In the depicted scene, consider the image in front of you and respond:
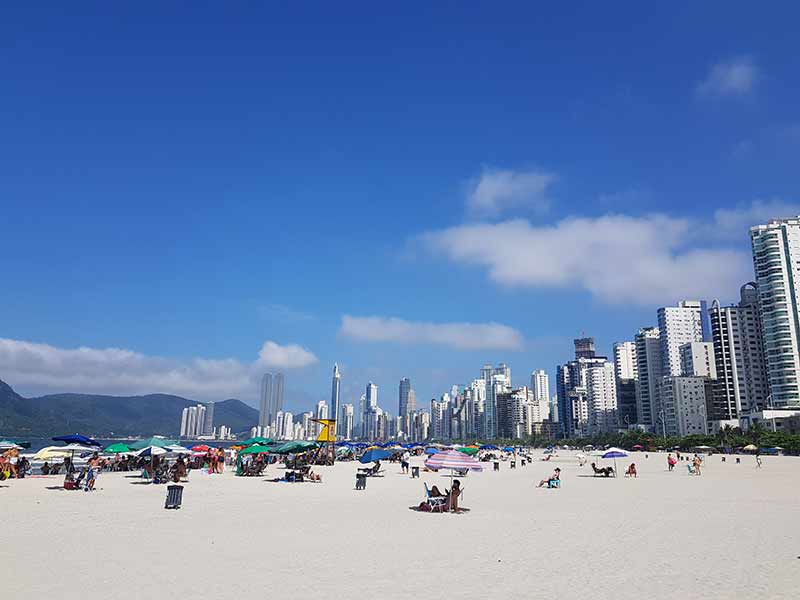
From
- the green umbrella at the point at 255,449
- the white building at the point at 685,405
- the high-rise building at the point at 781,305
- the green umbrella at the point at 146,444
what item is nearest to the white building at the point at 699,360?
the white building at the point at 685,405

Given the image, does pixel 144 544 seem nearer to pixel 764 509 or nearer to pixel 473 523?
pixel 473 523

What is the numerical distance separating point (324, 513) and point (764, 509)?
642 inches

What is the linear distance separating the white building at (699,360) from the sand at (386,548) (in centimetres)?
16901

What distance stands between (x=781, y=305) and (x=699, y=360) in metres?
52.0

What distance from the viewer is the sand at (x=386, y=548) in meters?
9.45

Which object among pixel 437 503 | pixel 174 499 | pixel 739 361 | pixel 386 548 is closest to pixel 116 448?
pixel 174 499

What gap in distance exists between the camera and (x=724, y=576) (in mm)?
10469

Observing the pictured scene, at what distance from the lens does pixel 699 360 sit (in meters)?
179

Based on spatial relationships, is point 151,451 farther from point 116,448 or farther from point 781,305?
point 781,305

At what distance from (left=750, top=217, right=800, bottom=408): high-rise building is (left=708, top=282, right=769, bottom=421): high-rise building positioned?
7.76 metres

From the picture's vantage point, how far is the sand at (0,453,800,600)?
31.0 feet

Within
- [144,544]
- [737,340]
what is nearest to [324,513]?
[144,544]

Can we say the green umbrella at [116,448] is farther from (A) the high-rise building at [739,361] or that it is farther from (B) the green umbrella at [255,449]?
(A) the high-rise building at [739,361]

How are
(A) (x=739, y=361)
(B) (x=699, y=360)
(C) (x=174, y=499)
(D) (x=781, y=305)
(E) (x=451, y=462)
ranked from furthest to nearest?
(B) (x=699, y=360) < (A) (x=739, y=361) < (D) (x=781, y=305) < (E) (x=451, y=462) < (C) (x=174, y=499)
